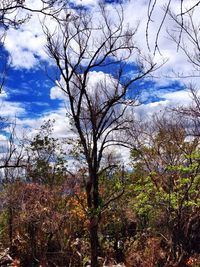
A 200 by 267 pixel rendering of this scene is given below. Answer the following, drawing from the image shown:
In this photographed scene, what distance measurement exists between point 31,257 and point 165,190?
22.5ft

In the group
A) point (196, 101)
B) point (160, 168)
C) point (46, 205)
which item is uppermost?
point (196, 101)

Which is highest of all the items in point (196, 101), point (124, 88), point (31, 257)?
point (124, 88)

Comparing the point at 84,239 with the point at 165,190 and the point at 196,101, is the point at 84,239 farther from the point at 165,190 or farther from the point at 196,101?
the point at 196,101

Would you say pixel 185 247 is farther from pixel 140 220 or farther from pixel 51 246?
pixel 140 220

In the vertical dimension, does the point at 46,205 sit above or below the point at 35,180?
below

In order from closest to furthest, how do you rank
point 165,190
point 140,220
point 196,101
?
1. point 196,101
2. point 165,190
3. point 140,220

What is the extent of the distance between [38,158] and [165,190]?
14695 mm

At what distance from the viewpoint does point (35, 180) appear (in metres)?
25.4

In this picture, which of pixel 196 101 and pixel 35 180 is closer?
pixel 196 101

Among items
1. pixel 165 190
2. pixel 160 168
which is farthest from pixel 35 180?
pixel 165 190

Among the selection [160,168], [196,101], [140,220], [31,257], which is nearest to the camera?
[196,101]

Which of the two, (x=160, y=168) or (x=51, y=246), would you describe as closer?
(x=51, y=246)

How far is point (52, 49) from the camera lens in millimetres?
15469

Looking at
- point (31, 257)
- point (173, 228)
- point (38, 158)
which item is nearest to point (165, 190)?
point (173, 228)
